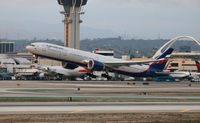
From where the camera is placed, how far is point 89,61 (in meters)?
109

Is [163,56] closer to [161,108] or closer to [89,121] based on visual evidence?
[161,108]

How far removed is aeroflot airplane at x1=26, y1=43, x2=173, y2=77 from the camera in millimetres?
106750

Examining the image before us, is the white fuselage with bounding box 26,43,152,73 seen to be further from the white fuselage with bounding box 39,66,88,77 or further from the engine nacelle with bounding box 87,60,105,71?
the white fuselage with bounding box 39,66,88,77

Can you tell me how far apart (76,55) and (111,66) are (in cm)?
1015

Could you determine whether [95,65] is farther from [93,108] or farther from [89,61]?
[93,108]

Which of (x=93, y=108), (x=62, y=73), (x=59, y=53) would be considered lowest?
(x=93, y=108)

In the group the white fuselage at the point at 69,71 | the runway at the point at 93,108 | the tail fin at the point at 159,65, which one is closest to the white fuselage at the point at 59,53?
the tail fin at the point at 159,65

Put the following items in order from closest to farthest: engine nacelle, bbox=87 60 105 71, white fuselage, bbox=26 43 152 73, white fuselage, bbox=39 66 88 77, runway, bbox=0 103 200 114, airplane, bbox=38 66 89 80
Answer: runway, bbox=0 103 200 114, white fuselage, bbox=26 43 152 73, engine nacelle, bbox=87 60 105 71, white fuselage, bbox=39 66 88 77, airplane, bbox=38 66 89 80

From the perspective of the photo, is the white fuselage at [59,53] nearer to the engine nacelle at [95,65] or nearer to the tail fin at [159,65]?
the engine nacelle at [95,65]

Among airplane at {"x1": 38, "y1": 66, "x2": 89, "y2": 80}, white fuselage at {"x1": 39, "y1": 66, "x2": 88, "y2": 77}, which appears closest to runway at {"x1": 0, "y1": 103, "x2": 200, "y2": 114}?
white fuselage at {"x1": 39, "y1": 66, "x2": 88, "y2": 77}

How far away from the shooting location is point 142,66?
122500 millimetres

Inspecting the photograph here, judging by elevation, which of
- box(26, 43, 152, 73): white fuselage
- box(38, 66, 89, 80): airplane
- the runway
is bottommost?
the runway

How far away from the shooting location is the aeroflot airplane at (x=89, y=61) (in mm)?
106750

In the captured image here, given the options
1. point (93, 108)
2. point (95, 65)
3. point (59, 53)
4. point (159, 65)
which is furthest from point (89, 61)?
point (93, 108)
